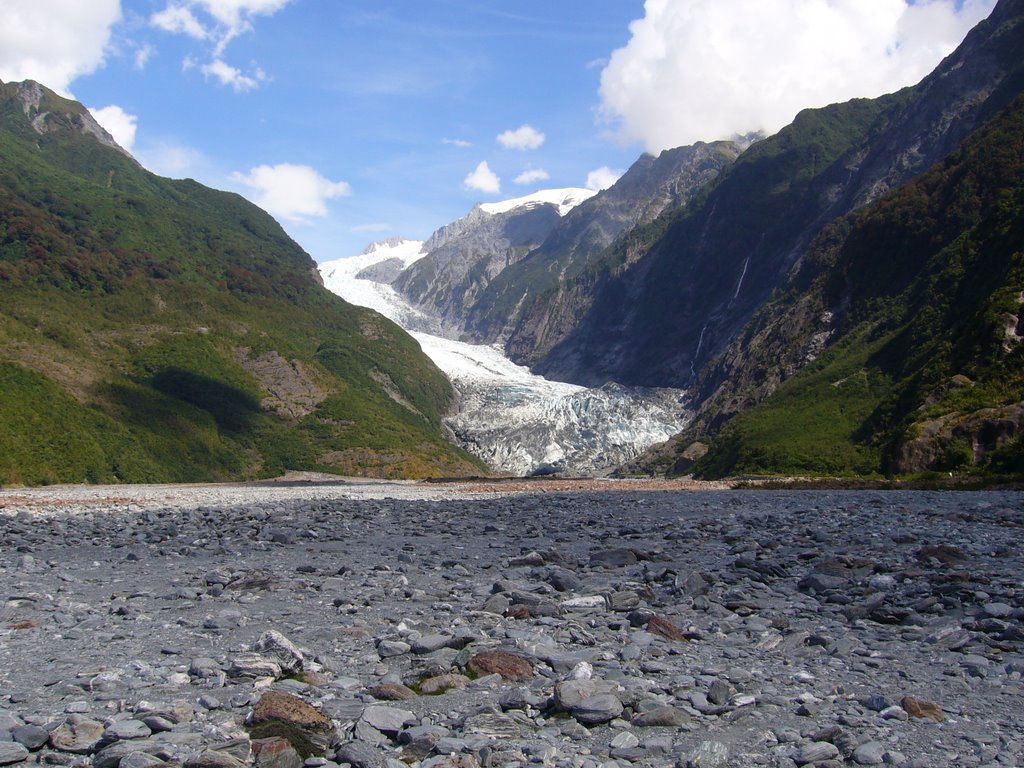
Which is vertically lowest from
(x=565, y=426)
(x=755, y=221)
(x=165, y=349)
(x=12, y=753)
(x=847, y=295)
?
(x=12, y=753)

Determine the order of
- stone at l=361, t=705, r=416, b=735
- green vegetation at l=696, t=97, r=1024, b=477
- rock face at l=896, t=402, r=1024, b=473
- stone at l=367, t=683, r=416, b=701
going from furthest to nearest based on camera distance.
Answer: green vegetation at l=696, t=97, r=1024, b=477 → rock face at l=896, t=402, r=1024, b=473 → stone at l=367, t=683, r=416, b=701 → stone at l=361, t=705, r=416, b=735

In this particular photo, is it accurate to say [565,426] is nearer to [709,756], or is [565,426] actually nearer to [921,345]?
[921,345]

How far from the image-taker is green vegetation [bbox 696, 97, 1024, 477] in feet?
125

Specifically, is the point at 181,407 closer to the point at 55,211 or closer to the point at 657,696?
the point at 55,211

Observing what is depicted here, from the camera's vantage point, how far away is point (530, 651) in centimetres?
843

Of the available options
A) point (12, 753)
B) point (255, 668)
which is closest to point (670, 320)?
point (255, 668)

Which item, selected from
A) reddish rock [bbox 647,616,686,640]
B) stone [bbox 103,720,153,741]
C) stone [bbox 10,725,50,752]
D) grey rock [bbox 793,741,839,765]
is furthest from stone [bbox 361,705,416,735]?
reddish rock [bbox 647,616,686,640]

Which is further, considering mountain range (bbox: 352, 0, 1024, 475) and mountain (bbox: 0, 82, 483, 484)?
mountain (bbox: 0, 82, 483, 484)

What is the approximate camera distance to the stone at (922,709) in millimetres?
6627

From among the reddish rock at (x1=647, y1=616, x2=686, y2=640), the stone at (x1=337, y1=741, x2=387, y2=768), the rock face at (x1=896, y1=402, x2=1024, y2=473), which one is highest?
the rock face at (x1=896, y1=402, x2=1024, y2=473)

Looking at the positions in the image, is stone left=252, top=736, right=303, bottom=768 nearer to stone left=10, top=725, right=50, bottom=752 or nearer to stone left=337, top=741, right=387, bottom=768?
stone left=337, top=741, right=387, bottom=768

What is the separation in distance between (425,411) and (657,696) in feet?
392

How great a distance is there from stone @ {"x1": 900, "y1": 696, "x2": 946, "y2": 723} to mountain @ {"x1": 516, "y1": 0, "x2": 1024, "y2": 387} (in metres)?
98.5

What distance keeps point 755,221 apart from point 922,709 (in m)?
150
